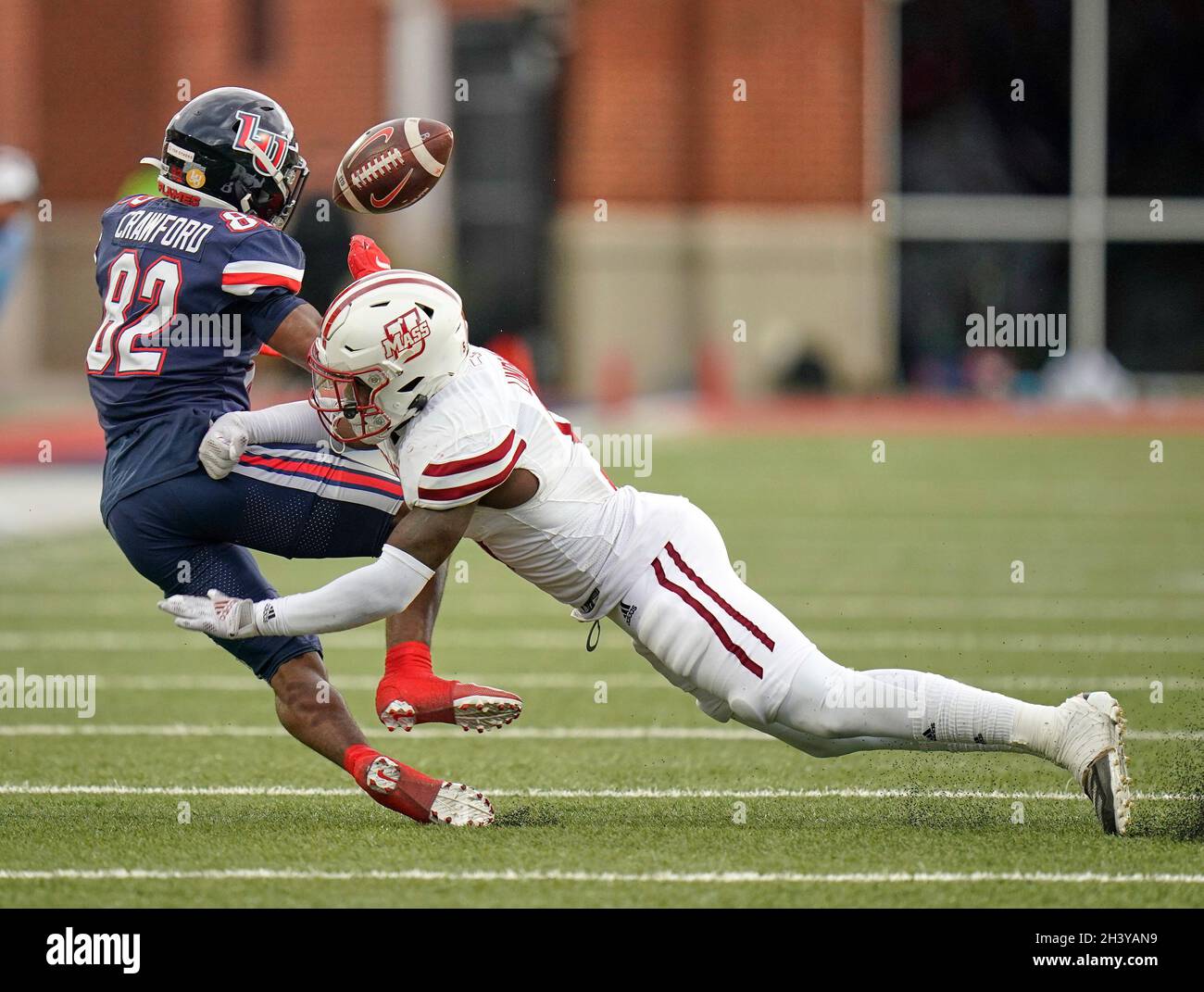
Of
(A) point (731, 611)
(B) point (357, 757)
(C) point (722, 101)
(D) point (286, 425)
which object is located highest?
(C) point (722, 101)

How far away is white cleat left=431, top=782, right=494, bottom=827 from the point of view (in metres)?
4.50

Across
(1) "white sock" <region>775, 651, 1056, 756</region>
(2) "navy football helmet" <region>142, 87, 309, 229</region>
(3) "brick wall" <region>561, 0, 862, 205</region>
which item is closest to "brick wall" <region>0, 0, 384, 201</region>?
(3) "brick wall" <region>561, 0, 862, 205</region>

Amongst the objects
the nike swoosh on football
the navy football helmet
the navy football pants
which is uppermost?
the navy football helmet

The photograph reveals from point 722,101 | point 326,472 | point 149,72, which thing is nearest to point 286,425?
point 326,472

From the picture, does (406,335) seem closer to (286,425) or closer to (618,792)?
(286,425)

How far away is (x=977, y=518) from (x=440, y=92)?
13.8 m

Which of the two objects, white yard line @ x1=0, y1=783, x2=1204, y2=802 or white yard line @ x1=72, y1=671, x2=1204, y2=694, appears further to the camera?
white yard line @ x1=72, y1=671, x2=1204, y2=694

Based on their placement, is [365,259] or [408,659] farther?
[365,259]

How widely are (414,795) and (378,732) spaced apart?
1.64m

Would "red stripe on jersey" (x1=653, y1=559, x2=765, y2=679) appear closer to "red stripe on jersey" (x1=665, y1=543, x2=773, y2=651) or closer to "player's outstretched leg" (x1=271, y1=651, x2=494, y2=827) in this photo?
"red stripe on jersey" (x1=665, y1=543, x2=773, y2=651)

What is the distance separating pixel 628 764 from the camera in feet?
17.7

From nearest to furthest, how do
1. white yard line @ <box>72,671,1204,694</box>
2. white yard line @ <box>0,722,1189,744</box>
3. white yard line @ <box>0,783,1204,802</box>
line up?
white yard line @ <box>0,783,1204,802</box>, white yard line @ <box>0,722,1189,744</box>, white yard line @ <box>72,671,1204,694</box>

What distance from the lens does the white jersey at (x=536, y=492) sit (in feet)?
13.9

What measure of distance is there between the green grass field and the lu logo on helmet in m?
1.17
